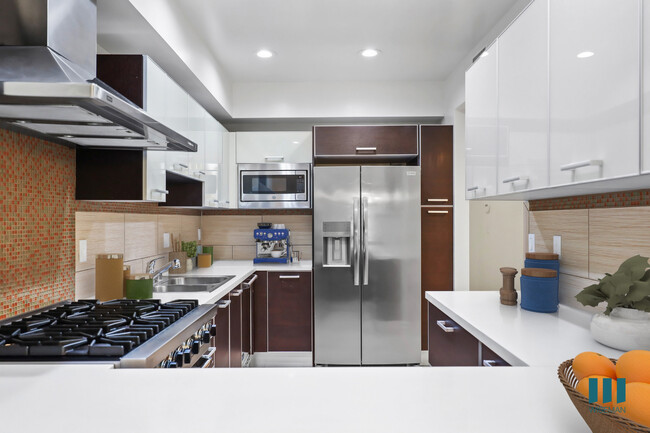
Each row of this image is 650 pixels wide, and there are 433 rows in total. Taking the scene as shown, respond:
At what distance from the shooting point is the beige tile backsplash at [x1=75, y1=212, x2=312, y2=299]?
1.96 meters

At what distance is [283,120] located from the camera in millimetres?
3842

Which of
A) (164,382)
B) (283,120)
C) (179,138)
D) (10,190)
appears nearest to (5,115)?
(10,190)

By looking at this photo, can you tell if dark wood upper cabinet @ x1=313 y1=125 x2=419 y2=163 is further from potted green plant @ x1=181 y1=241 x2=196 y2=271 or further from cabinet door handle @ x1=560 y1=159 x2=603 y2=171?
cabinet door handle @ x1=560 y1=159 x2=603 y2=171

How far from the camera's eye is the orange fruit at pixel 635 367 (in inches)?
25.1

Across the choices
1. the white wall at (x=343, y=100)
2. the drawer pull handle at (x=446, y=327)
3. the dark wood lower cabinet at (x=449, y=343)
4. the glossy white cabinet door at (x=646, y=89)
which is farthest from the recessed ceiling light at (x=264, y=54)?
the glossy white cabinet door at (x=646, y=89)

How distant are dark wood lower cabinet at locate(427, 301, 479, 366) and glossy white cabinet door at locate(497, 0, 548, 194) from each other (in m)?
0.65

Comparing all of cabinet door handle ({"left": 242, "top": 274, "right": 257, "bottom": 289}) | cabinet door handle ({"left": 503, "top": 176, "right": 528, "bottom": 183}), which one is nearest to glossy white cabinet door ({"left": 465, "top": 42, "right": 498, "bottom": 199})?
cabinet door handle ({"left": 503, "top": 176, "right": 528, "bottom": 183})

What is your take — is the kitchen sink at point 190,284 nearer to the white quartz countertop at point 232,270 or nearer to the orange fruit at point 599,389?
the white quartz countertop at point 232,270

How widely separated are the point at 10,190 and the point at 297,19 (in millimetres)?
1869

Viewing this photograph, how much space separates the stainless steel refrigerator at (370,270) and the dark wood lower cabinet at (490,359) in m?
1.87

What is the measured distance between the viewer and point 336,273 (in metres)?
3.28

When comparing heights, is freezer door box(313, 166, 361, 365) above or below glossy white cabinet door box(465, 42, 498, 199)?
below

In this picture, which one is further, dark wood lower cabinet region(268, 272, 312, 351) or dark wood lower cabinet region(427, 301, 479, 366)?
dark wood lower cabinet region(268, 272, 312, 351)

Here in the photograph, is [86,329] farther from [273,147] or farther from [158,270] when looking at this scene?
[273,147]
